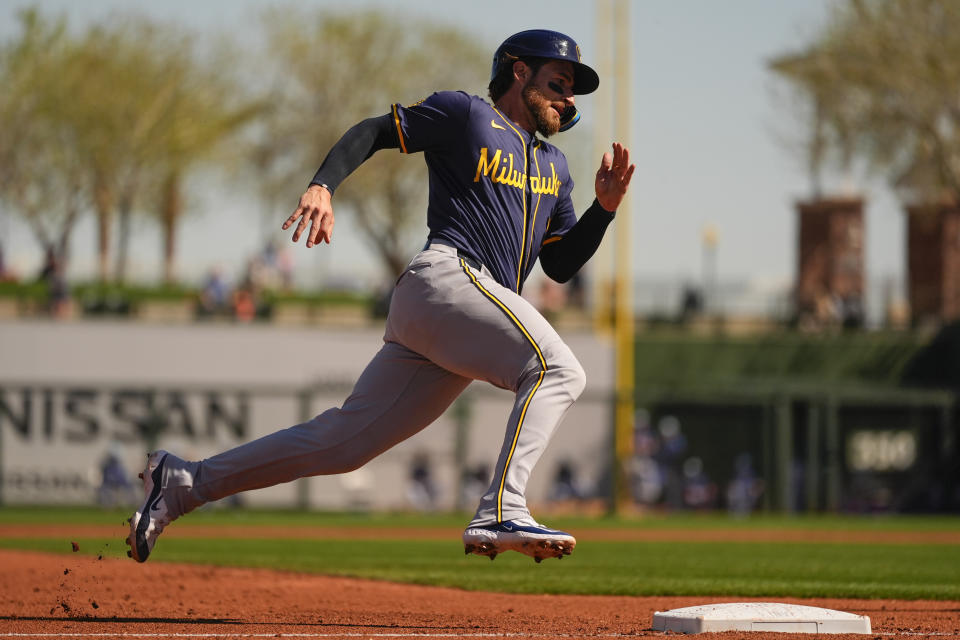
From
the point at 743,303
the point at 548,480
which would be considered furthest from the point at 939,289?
the point at 548,480

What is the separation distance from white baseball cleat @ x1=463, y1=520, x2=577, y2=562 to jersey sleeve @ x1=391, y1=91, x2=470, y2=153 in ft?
4.47

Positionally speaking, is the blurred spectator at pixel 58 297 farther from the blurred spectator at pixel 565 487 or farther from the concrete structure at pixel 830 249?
the concrete structure at pixel 830 249

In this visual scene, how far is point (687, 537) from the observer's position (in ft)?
48.9

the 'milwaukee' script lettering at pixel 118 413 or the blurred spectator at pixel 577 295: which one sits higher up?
the blurred spectator at pixel 577 295

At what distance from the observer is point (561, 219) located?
573 centimetres

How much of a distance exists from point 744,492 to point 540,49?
20592mm

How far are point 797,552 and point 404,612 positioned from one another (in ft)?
22.6

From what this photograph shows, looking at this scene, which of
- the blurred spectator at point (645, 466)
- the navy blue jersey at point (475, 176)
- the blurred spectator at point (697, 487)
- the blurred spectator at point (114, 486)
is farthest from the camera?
the blurred spectator at point (697, 487)

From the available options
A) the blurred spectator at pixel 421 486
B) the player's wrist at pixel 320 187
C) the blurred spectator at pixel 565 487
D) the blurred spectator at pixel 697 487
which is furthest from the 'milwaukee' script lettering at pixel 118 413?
the player's wrist at pixel 320 187

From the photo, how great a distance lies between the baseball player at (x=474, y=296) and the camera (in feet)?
16.3

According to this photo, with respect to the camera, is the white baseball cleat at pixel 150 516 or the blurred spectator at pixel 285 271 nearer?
the white baseball cleat at pixel 150 516

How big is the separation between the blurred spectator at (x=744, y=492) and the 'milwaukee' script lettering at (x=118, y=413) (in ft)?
27.1

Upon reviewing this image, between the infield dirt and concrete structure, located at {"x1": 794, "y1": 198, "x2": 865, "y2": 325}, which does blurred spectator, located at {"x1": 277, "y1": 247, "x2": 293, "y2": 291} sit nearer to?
concrete structure, located at {"x1": 794, "y1": 198, "x2": 865, "y2": 325}

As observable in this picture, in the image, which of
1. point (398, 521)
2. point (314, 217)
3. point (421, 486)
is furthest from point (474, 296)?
point (421, 486)
